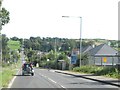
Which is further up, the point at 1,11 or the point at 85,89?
the point at 1,11

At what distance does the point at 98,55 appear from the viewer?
108 m

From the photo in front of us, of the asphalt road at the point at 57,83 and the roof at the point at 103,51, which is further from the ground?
the roof at the point at 103,51

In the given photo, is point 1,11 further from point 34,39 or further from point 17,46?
point 34,39

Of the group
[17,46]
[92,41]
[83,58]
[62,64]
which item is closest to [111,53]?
[62,64]

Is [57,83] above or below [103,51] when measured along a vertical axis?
below

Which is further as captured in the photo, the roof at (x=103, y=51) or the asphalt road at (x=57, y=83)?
the roof at (x=103, y=51)

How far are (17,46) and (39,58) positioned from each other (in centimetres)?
9288

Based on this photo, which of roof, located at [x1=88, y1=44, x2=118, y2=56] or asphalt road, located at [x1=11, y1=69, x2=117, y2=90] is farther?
roof, located at [x1=88, y1=44, x2=118, y2=56]

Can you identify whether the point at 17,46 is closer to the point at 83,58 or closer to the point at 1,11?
the point at 83,58

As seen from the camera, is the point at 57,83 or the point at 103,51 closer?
the point at 57,83

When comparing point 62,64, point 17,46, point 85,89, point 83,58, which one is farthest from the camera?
point 62,64

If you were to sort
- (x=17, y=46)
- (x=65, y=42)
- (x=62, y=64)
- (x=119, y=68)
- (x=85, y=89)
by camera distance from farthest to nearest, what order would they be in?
1. (x=65, y=42)
2. (x=62, y=64)
3. (x=17, y=46)
4. (x=119, y=68)
5. (x=85, y=89)

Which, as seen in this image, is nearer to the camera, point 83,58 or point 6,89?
point 6,89

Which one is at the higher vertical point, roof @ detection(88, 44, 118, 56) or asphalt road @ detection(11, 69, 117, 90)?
roof @ detection(88, 44, 118, 56)
